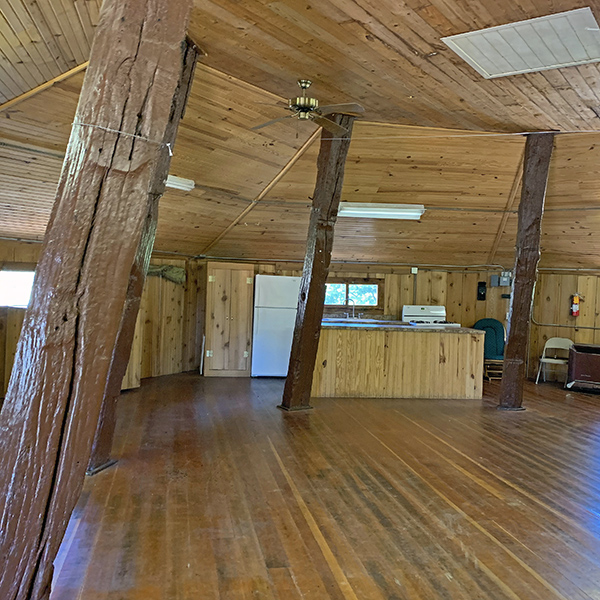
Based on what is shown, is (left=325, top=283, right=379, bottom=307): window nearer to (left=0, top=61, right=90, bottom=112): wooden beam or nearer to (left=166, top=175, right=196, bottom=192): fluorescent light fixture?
(left=166, top=175, right=196, bottom=192): fluorescent light fixture

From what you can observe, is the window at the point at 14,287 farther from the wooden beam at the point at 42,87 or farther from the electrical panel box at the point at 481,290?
the electrical panel box at the point at 481,290

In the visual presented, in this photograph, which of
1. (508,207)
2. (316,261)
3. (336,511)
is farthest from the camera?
(508,207)

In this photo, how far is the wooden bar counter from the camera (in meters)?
6.51

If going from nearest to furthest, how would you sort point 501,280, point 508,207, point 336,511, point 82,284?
point 82,284 → point 336,511 → point 508,207 → point 501,280

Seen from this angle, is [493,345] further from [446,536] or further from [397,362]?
[446,536]

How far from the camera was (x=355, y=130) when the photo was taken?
226 inches

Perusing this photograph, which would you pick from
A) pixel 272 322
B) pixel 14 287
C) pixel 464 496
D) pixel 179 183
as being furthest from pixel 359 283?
pixel 464 496

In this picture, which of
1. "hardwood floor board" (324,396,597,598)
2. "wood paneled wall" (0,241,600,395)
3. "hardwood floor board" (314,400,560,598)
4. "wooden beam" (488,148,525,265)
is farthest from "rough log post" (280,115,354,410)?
"wooden beam" (488,148,525,265)

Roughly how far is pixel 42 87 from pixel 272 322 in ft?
14.4

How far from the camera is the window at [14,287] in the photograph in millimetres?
5914

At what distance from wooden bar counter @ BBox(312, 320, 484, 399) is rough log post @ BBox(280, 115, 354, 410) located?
2.54 ft

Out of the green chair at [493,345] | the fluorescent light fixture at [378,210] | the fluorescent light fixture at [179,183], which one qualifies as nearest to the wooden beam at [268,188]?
the fluorescent light fixture at [378,210]

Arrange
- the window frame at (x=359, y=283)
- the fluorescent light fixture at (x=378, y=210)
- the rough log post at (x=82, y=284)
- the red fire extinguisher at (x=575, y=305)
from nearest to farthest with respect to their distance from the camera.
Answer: the rough log post at (x=82, y=284), the fluorescent light fixture at (x=378, y=210), the red fire extinguisher at (x=575, y=305), the window frame at (x=359, y=283)

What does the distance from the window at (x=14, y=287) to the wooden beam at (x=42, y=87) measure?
8.14 feet
